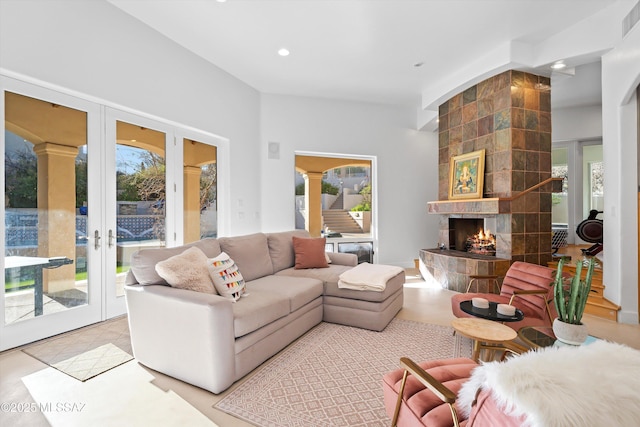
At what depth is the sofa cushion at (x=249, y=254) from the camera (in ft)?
11.0

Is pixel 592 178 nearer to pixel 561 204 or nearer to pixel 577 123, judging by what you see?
pixel 561 204

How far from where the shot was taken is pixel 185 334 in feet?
7.16

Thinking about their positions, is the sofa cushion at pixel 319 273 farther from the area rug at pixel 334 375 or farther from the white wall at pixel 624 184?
the white wall at pixel 624 184

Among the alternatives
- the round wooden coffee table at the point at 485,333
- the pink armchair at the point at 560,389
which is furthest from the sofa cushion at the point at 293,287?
the pink armchair at the point at 560,389

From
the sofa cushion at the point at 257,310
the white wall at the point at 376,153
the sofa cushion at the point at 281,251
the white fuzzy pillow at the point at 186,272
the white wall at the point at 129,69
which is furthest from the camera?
the white wall at the point at 376,153

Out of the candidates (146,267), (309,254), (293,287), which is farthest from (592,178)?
(146,267)

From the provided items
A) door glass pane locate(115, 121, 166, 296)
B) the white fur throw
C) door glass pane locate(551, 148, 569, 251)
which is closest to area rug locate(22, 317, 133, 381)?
door glass pane locate(115, 121, 166, 296)

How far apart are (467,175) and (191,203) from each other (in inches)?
168

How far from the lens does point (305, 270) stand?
3869 mm

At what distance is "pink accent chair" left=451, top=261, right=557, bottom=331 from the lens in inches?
107

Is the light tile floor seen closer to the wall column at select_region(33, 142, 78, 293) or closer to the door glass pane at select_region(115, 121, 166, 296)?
the wall column at select_region(33, 142, 78, 293)

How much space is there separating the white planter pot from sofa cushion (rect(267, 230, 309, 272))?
9.23 feet

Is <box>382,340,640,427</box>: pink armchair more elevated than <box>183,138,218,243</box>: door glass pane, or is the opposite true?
<box>183,138,218,243</box>: door glass pane

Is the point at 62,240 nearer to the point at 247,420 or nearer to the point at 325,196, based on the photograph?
the point at 247,420
